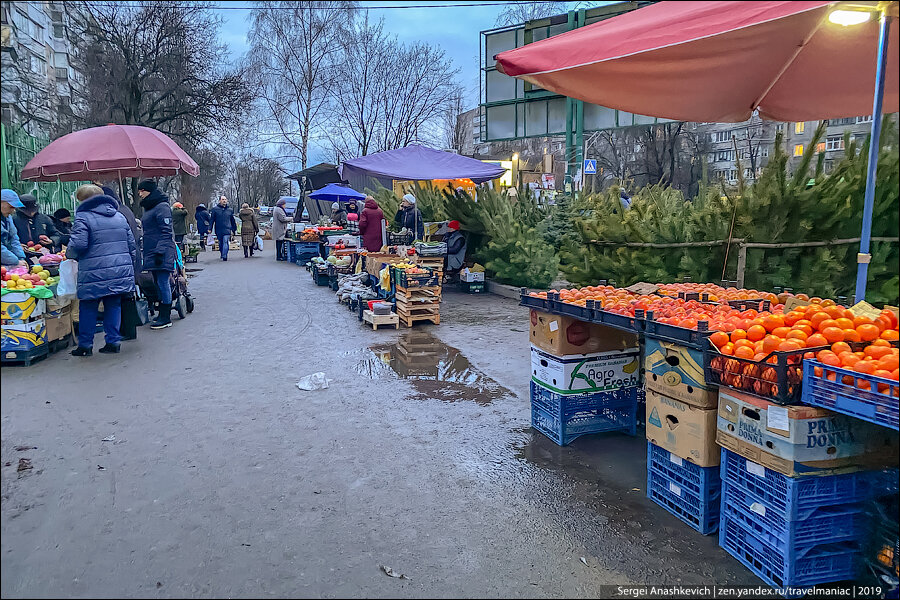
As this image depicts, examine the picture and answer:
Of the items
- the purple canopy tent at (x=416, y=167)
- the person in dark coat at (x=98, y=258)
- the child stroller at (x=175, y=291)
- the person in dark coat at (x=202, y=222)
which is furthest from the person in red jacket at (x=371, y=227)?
the person in dark coat at (x=202, y=222)

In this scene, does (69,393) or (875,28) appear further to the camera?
(69,393)

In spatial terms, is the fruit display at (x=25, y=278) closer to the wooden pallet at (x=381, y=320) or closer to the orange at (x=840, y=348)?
the wooden pallet at (x=381, y=320)

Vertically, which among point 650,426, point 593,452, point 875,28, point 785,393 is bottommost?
point 593,452

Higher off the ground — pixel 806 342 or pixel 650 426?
pixel 806 342

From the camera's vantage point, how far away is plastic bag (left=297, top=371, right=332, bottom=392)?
6.18m

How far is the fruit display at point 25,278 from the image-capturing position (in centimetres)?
689

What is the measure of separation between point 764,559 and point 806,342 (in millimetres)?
1077

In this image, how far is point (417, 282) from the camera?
9.44 m

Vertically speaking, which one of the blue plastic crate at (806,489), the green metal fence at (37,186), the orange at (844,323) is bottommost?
the blue plastic crate at (806,489)

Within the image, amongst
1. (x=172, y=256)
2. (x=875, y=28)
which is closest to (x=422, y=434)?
(x=875, y=28)

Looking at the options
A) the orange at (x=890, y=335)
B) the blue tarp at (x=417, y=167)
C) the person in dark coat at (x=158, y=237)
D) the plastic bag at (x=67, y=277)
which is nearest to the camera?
the orange at (x=890, y=335)

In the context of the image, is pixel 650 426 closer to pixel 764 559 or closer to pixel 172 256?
pixel 764 559

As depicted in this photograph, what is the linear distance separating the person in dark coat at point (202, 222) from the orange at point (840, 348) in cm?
2417

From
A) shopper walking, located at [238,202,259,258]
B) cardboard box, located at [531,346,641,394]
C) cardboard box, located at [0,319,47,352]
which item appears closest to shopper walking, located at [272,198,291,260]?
shopper walking, located at [238,202,259,258]
